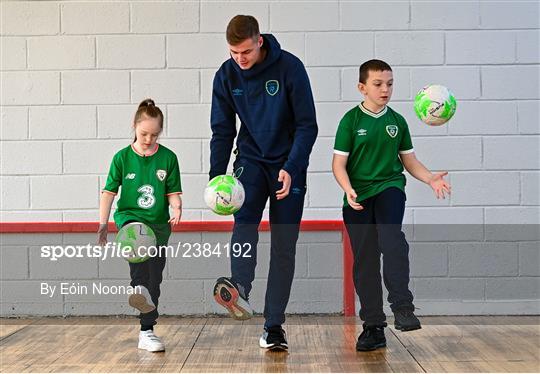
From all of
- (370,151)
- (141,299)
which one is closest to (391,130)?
(370,151)

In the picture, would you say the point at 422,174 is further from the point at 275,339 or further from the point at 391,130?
the point at 275,339

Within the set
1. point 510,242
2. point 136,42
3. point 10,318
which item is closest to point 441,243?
point 510,242

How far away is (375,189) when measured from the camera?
4762 mm

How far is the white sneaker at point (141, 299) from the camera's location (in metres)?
4.84

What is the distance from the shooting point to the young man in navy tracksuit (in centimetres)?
465

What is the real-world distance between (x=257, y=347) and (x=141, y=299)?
68 cm

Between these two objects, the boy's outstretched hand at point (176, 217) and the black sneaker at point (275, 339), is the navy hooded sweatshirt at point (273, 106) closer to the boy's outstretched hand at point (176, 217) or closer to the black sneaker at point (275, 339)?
the boy's outstretched hand at point (176, 217)

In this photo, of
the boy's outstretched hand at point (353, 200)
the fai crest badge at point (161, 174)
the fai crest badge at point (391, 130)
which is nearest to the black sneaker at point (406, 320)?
the boy's outstretched hand at point (353, 200)

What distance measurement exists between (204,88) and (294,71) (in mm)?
1561

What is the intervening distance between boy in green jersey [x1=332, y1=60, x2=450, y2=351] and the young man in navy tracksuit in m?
0.24

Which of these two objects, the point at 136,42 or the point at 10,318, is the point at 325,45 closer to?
the point at 136,42

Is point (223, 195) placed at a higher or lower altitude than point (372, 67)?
lower

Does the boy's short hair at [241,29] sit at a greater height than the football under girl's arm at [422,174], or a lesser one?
greater

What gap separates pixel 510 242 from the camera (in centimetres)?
614
